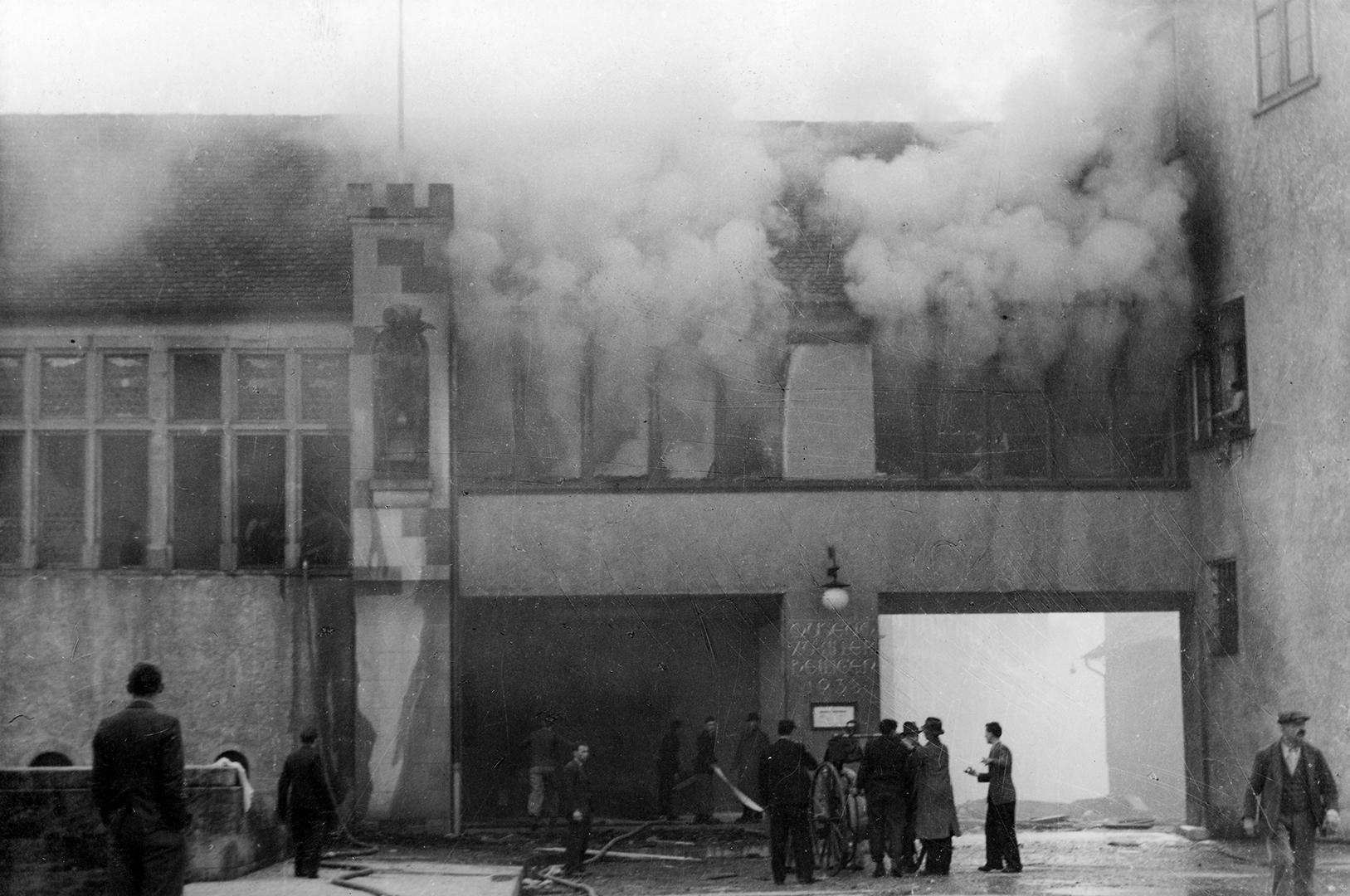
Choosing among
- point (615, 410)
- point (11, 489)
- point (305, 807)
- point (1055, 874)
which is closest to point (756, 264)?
point (615, 410)

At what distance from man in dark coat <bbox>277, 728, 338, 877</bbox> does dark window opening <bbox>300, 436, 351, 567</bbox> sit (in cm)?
774

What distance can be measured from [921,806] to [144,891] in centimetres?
950

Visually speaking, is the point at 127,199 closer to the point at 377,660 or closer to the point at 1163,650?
the point at 377,660

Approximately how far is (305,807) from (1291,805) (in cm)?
798

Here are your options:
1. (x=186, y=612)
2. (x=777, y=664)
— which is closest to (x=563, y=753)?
(x=777, y=664)

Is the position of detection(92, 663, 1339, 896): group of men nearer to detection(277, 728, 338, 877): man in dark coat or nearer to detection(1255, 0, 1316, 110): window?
detection(277, 728, 338, 877): man in dark coat

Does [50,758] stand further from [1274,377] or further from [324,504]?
[1274,377]

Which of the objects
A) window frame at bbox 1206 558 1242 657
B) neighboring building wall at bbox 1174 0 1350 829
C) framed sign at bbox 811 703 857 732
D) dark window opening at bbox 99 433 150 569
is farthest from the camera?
dark window opening at bbox 99 433 150 569

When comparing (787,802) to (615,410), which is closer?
(787,802)

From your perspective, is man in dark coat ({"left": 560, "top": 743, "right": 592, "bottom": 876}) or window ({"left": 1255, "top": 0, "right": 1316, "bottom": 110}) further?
window ({"left": 1255, "top": 0, "right": 1316, "bottom": 110})

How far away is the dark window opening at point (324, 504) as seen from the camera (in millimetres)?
22719

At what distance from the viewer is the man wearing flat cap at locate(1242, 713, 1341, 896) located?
13211 mm

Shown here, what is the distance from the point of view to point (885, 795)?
57.0 feet

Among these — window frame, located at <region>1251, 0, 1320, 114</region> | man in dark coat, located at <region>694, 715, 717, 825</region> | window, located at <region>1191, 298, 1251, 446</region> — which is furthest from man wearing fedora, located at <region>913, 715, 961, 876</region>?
window frame, located at <region>1251, 0, 1320, 114</region>
